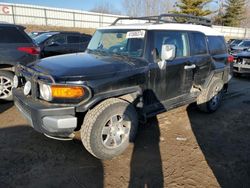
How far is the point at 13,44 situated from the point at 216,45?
4891 millimetres

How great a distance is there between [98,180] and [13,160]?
4.32 ft

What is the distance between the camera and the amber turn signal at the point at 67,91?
2.82 meters

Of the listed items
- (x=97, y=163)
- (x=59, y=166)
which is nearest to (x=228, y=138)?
(x=97, y=163)

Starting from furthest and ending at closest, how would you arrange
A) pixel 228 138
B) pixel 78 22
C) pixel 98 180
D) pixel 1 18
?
pixel 78 22 < pixel 1 18 < pixel 228 138 < pixel 98 180

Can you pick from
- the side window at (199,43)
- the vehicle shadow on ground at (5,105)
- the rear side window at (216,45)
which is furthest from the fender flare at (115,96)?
the vehicle shadow on ground at (5,105)

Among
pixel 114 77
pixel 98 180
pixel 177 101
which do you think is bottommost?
pixel 98 180

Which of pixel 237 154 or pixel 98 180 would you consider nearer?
pixel 98 180

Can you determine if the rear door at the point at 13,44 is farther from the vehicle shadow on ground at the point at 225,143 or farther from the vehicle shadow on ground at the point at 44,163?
the vehicle shadow on ground at the point at 225,143

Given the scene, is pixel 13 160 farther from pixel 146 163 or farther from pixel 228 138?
pixel 228 138

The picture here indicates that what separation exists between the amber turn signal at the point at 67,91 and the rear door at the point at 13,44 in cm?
316

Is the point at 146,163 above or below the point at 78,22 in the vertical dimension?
below

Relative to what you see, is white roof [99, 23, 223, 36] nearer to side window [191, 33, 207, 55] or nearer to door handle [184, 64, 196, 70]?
side window [191, 33, 207, 55]

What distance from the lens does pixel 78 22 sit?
30406 mm

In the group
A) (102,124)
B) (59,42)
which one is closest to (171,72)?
(102,124)
